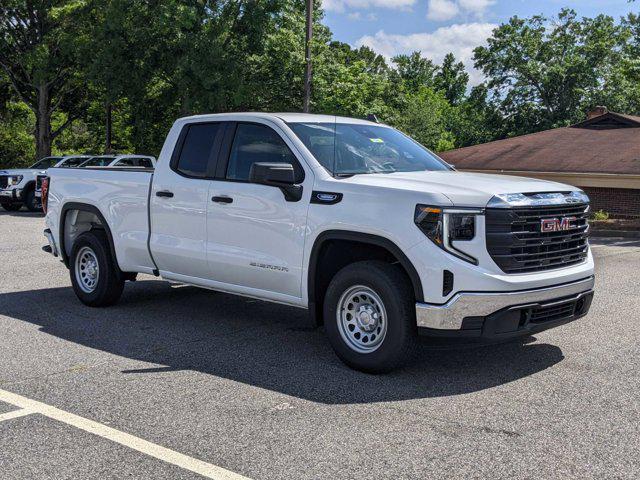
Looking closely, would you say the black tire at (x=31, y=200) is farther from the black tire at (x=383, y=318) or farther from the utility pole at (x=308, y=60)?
the black tire at (x=383, y=318)

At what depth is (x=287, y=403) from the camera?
517 centimetres

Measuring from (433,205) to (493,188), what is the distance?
1.88ft

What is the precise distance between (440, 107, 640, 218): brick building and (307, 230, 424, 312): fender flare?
799 inches

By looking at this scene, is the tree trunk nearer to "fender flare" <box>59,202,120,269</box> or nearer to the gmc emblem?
"fender flare" <box>59,202,120,269</box>

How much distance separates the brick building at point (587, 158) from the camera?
Result: 80.9 feet

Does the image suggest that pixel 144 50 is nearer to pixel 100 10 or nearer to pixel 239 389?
pixel 100 10

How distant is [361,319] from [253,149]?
1989 mm

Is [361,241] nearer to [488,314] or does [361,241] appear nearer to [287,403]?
[488,314]

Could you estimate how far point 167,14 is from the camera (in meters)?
26.2

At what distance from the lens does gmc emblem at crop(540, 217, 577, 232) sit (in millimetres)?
5758

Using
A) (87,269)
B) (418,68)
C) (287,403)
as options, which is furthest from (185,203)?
(418,68)

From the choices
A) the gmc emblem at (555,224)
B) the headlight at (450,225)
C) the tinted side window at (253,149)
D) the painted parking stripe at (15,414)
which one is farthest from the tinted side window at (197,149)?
the gmc emblem at (555,224)

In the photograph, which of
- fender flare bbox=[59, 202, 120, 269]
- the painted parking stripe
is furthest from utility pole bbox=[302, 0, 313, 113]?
the painted parking stripe

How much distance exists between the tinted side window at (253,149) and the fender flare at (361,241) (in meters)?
0.89
